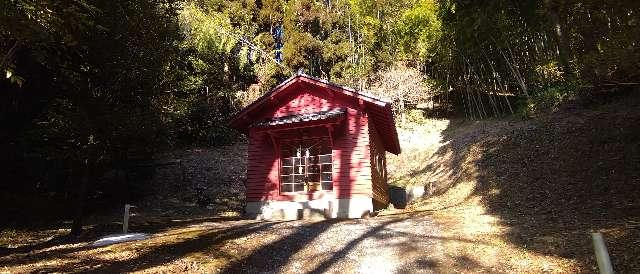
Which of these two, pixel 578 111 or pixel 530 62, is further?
pixel 530 62

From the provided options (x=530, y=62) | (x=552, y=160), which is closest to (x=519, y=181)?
(x=552, y=160)

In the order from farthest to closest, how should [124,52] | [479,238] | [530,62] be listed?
1. [530,62]
2. [124,52]
3. [479,238]

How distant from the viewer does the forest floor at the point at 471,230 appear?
296 inches

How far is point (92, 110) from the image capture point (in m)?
12.7

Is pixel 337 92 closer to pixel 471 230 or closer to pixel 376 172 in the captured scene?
pixel 376 172

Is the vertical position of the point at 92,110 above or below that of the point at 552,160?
above

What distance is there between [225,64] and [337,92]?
20.5 metres

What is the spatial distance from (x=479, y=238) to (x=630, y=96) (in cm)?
1431

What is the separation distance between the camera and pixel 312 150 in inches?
618

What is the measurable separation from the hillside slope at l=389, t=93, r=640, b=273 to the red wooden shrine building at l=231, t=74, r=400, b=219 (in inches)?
115

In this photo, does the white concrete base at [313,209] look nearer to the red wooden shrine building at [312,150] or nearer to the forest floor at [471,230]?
the red wooden shrine building at [312,150]

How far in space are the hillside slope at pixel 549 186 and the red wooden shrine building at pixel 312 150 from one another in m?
2.93

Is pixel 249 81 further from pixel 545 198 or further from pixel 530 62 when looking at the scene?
pixel 545 198

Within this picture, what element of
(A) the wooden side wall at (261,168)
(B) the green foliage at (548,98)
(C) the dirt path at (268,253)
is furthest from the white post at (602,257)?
(B) the green foliage at (548,98)
